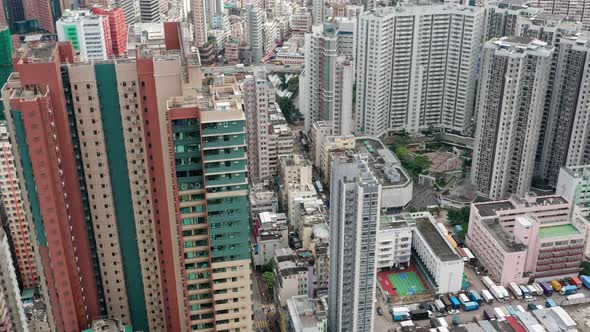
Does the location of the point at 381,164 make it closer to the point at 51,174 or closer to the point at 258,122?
the point at 258,122

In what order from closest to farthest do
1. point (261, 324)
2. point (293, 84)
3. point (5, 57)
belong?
1. point (261, 324)
2. point (5, 57)
3. point (293, 84)

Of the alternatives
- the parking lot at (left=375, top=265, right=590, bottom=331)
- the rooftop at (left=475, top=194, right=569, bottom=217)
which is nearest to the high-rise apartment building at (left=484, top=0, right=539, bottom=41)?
the rooftop at (left=475, top=194, right=569, bottom=217)

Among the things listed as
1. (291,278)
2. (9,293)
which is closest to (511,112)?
(291,278)

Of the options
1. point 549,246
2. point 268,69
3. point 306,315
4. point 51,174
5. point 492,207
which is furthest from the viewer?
point 268,69

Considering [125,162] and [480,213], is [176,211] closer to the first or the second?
[125,162]

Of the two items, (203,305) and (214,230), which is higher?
(214,230)

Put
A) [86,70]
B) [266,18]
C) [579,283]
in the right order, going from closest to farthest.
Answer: [86,70], [579,283], [266,18]

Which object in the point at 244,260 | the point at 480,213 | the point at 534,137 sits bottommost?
the point at 480,213

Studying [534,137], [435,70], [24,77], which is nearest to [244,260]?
[24,77]
